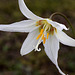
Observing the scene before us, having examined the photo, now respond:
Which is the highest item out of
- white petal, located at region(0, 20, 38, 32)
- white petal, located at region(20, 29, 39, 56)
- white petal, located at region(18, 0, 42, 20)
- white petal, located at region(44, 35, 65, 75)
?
white petal, located at region(18, 0, 42, 20)

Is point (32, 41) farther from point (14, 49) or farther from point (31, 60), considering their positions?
point (14, 49)

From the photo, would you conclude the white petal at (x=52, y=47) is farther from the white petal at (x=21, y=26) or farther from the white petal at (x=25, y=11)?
the white petal at (x=25, y=11)

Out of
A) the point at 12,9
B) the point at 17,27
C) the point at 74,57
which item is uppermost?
the point at 17,27

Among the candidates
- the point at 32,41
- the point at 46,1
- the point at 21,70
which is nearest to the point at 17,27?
the point at 32,41

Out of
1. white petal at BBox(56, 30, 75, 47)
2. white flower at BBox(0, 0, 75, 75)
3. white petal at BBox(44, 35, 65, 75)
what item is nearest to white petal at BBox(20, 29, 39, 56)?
white flower at BBox(0, 0, 75, 75)

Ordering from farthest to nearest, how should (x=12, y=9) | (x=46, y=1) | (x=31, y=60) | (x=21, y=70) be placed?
(x=46, y=1), (x=12, y=9), (x=31, y=60), (x=21, y=70)

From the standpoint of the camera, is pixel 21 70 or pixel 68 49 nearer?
pixel 21 70

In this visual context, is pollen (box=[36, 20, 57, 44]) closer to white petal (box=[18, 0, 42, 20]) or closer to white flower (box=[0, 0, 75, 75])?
white flower (box=[0, 0, 75, 75])

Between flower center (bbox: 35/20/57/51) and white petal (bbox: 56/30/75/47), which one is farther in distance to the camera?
flower center (bbox: 35/20/57/51)
